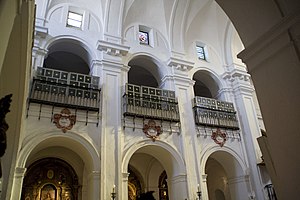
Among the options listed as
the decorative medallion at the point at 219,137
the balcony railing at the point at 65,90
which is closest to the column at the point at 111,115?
the balcony railing at the point at 65,90

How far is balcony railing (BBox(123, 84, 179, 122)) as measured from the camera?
10.9 meters

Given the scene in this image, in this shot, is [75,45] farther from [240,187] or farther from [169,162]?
[240,187]

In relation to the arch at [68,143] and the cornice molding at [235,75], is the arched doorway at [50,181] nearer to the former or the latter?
the arch at [68,143]

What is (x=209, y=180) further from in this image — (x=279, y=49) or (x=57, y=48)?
(x=279, y=49)

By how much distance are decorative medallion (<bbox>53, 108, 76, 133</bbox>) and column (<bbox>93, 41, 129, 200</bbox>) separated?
1.17 m

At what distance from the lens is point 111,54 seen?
38.3 ft

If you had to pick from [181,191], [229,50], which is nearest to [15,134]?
[181,191]

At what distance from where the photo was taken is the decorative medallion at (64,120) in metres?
9.38

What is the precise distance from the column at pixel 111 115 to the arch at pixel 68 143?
332 mm

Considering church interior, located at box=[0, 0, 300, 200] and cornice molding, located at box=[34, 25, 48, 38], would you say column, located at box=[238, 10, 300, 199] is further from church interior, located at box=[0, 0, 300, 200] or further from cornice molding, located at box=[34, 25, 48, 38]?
cornice molding, located at box=[34, 25, 48, 38]

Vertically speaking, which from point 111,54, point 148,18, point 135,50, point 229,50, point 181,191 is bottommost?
point 181,191

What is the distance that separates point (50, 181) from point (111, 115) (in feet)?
13.2

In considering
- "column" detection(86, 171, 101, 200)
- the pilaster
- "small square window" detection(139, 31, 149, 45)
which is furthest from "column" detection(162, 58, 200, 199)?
"column" detection(86, 171, 101, 200)

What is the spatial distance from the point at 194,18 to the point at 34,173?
37.2ft
